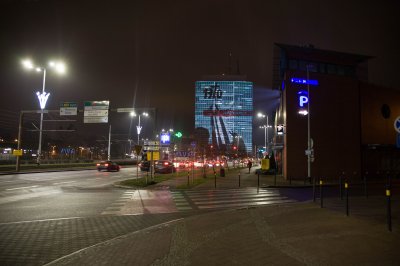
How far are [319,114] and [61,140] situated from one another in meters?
73.2

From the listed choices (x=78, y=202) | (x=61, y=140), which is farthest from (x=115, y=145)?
(x=78, y=202)

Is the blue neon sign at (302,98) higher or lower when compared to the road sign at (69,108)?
higher

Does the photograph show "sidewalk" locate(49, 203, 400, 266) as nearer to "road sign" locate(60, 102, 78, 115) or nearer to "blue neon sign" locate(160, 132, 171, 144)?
"blue neon sign" locate(160, 132, 171, 144)

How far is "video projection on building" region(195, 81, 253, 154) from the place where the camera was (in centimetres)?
16075

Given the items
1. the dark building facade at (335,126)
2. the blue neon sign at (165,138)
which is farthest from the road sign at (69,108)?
the dark building facade at (335,126)

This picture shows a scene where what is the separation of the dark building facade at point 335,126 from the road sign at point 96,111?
17.3 metres

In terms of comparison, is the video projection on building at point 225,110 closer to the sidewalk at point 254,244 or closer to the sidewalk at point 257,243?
the sidewalk at point 257,243

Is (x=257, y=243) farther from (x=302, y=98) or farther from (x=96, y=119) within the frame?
(x=302, y=98)

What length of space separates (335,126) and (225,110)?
128 m

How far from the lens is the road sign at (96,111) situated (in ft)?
104

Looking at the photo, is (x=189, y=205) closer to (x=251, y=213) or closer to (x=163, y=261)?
(x=251, y=213)

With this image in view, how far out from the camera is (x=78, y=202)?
15391 mm

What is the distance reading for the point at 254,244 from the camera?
745 cm

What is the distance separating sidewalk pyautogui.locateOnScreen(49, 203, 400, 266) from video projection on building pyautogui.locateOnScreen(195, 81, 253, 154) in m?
148
